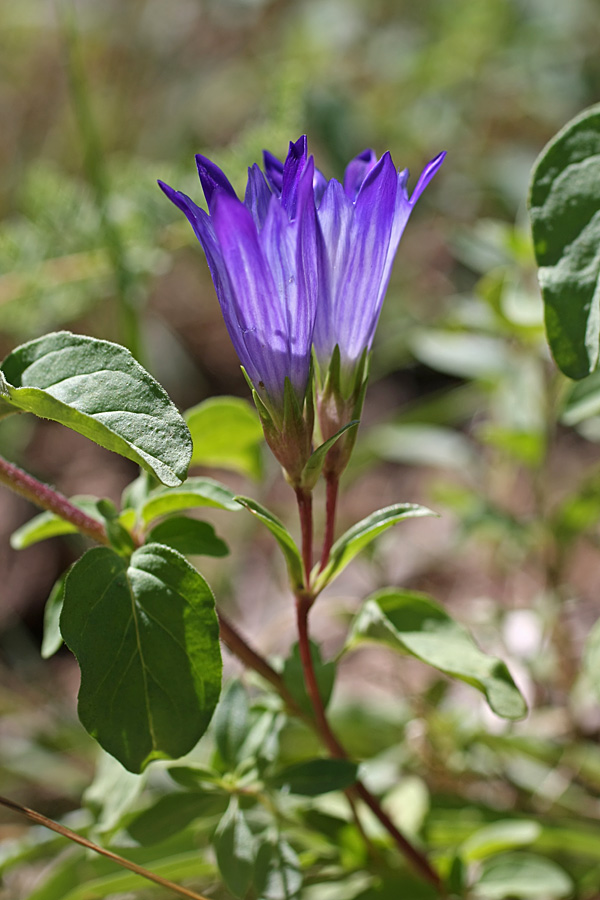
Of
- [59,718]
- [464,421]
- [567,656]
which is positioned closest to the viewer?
[567,656]

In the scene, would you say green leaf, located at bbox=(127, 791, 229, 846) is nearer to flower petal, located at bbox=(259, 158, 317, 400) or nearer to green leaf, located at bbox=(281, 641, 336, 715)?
green leaf, located at bbox=(281, 641, 336, 715)

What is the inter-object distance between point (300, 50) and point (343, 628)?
6.19 ft

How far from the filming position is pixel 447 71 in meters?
2.69

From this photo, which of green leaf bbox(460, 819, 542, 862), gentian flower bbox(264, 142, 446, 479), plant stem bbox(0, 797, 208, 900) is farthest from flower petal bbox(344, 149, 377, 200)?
green leaf bbox(460, 819, 542, 862)

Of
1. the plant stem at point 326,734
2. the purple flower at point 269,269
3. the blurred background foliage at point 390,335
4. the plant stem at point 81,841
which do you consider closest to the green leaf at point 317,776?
the plant stem at point 326,734

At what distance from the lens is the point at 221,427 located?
1.04 m

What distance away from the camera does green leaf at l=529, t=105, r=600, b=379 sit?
835 mm

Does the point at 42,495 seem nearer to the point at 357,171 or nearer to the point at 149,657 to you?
the point at 149,657

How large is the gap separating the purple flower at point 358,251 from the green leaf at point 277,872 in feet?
1.68

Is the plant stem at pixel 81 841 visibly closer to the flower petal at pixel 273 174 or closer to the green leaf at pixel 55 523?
the green leaf at pixel 55 523

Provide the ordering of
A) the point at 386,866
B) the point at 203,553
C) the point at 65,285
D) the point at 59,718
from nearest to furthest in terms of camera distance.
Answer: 1. the point at 203,553
2. the point at 386,866
3. the point at 59,718
4. the point at 65,285

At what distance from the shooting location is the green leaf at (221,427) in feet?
3.34

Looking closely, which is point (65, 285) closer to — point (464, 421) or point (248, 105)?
point (464, 421)

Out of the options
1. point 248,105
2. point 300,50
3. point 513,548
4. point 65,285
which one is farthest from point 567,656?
point 248,105
